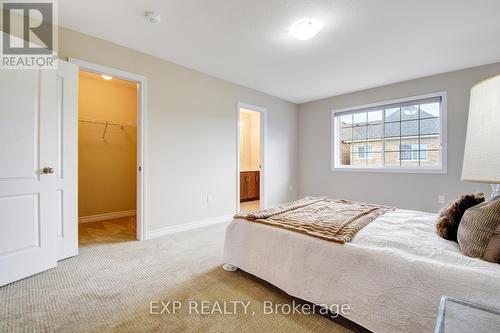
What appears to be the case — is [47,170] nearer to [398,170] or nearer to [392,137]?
[398,170]

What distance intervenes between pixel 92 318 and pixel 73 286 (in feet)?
1.85

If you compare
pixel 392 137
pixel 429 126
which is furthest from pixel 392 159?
pixel 429 126

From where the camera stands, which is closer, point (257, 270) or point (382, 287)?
point (382, 287)

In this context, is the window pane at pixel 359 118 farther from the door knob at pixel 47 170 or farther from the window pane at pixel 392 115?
the door knob at pixel 47 170

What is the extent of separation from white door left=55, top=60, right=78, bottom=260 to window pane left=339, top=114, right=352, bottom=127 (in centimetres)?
470

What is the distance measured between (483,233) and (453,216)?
12.7 inches

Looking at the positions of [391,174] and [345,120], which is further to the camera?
[345,120]

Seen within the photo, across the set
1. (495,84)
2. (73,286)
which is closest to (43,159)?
(73,286)

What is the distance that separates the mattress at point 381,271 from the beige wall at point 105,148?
11.3ft

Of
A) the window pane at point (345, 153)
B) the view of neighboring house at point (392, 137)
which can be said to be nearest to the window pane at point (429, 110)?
the view of neighboring house at point (392, 137)

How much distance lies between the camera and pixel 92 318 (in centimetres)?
150

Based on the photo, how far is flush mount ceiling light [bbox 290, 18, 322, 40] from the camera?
90.9 inches

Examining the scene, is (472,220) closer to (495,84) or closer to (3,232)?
(495,84)

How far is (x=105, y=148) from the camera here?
4.21m
